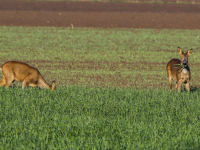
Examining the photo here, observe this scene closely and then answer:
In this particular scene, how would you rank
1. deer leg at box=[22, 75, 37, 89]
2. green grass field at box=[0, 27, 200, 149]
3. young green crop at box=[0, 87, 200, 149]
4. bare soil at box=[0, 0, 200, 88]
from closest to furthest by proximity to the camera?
1. young green crop at box=[0, 87, 200, 149]
2. green grass field at box=[0, 27, 200, 149]
3. deer leg at box=[22, 75, 37, 89]
4. bare soil at box=[0, 0, 200, 88]

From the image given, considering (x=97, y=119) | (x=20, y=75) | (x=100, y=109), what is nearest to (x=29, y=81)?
(x=20, y=75)

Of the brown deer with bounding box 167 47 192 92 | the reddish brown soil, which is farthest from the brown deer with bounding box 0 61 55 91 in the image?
the reddish brown soil

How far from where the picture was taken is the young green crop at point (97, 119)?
345 inches

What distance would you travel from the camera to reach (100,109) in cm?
1141

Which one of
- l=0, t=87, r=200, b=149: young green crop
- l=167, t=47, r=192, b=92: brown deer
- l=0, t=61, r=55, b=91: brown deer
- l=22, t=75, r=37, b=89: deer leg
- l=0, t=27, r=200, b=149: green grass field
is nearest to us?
l=0, t=87, r=200, b=149: young green crop

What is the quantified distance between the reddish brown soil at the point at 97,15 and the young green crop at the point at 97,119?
91.8 ft

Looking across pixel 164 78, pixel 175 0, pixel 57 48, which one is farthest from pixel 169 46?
pixel 175 0

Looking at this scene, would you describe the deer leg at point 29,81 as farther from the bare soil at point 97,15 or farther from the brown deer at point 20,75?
the bare soil at point 97,15

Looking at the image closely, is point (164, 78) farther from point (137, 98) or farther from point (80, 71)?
point (137, 98)

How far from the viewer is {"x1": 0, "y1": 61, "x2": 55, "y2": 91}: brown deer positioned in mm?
13930

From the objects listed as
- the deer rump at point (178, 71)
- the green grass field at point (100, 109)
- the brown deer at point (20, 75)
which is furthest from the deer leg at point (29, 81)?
the deer rump at point (178, 71)

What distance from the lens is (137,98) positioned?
12688mm

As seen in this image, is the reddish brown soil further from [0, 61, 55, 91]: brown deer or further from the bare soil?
[0, 61, 55, 91]: brown deer

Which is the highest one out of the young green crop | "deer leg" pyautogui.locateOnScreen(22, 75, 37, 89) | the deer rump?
the deer rump
